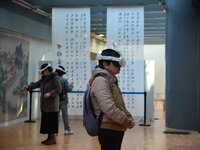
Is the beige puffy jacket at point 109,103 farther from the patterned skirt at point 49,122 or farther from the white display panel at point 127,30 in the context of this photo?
the white display panel at point 127,30

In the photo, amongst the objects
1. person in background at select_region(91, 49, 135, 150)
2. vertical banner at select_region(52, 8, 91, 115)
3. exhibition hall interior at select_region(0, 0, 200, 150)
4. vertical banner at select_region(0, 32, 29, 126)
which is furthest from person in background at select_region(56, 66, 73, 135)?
person in background at select_region(91, 49, 135, 150)

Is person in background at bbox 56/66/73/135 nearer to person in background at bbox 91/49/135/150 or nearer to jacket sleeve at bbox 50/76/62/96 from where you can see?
jacket sleeve at bbox 50/76/62/96

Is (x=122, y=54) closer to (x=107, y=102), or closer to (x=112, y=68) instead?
(x=112, y=68)

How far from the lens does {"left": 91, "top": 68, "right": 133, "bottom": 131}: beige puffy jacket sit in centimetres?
288

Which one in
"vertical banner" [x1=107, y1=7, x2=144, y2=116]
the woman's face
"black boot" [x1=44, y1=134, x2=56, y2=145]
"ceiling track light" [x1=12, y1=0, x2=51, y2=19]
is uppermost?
"ceiling track light" [x1=12, y1=0, x2=51, y2=19]

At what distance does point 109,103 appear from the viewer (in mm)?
2869

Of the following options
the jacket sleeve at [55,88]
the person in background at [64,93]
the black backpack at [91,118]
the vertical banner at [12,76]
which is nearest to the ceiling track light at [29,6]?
the vertical banner at [12,76]

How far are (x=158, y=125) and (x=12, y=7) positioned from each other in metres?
4.69

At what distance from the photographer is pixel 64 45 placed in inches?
384

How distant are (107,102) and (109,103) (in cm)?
2

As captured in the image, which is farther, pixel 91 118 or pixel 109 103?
pixel 91 118

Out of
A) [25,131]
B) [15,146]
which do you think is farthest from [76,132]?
[15,146]

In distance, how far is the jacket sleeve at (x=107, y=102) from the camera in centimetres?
287

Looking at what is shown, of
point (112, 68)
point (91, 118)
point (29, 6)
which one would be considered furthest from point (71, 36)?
point (91, 118)
